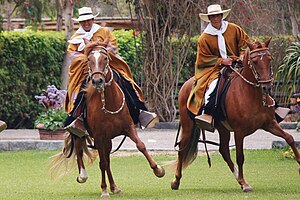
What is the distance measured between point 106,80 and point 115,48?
0.91 m

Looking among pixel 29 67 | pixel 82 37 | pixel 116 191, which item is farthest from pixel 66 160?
pixel 29 67

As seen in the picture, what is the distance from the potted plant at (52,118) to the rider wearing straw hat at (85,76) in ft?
19.7

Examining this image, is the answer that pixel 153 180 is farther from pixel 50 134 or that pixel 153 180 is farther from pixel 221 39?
pixel 50 134

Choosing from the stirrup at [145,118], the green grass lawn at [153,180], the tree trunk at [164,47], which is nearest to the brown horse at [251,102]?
the green grass lawn at [153,180]

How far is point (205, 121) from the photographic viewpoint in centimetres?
1288

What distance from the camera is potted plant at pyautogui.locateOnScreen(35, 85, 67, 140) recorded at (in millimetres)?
19594

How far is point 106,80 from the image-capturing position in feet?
40.8

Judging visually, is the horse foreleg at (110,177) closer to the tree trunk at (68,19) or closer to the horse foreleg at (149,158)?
the horse foreleg at (149,158)

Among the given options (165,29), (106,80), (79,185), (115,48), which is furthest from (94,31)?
(165,29)

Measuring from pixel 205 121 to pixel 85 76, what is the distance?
5.98 feet

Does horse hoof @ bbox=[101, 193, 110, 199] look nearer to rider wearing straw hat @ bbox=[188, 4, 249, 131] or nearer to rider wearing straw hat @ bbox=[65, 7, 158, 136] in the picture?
rider wearing straw hat @ bbox=[65, 7, 158, 136]

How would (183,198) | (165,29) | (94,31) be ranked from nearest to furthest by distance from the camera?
(183,198), (94,31), (165,29)

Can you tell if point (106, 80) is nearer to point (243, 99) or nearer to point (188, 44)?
point (243, 99)

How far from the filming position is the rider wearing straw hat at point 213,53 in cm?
1325
